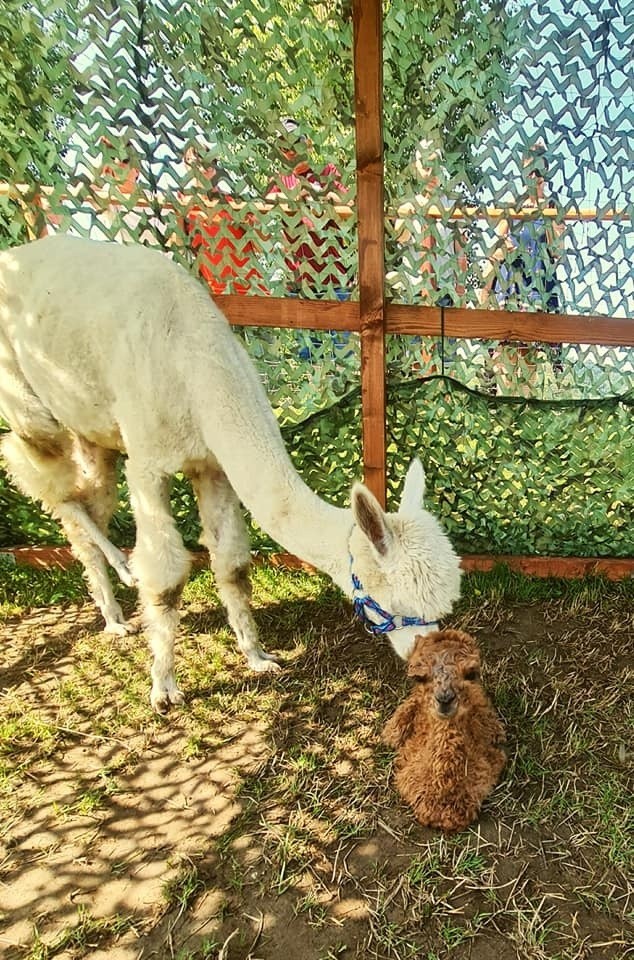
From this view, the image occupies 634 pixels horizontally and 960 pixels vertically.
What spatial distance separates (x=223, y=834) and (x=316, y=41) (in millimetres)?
3509

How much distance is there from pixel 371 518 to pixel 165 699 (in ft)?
4.99

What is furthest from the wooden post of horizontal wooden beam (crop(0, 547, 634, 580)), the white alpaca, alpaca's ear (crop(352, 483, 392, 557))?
alpaca's ear (crop(352, 483, 392, 557))

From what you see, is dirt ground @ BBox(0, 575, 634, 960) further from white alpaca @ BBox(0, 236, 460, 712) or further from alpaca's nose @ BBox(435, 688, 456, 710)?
alpaca's nose @ BBox(435, 688, 456, 710)

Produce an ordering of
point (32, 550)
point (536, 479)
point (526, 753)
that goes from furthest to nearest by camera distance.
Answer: point (32, 550) → point (536, 479) → point (526, 753)

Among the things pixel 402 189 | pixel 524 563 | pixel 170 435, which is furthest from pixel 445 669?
pixel 402 189

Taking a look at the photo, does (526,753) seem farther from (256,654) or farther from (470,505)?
(470,505)

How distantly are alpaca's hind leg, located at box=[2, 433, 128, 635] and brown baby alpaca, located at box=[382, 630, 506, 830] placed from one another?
1902mm

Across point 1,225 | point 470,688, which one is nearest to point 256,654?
point 470,688

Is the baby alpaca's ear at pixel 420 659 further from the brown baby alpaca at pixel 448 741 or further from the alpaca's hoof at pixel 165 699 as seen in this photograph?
the alpaca's hoof at pixel 165 699

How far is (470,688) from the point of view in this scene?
1967mm

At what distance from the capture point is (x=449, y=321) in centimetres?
306

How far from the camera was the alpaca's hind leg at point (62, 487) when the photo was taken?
2.99m

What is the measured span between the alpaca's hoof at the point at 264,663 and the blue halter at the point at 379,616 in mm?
955

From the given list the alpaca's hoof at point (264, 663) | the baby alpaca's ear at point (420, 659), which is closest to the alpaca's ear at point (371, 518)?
the baby alpaca's ear at point (420, 659)
